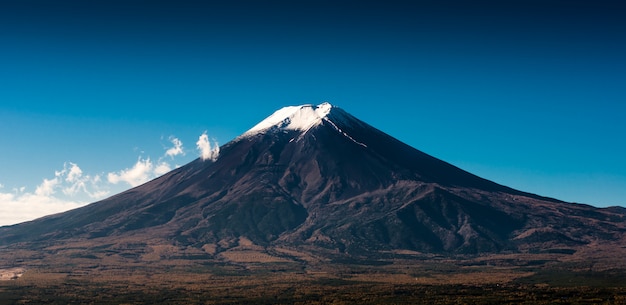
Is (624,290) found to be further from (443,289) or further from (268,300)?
(268,300)

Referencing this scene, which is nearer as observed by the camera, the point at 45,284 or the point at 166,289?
the point at 166,289

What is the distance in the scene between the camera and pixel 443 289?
17850 cm

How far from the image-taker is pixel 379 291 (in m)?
175

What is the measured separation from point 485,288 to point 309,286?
47989 millimetres

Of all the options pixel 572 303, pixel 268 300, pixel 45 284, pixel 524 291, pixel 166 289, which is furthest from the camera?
pixel 45 284

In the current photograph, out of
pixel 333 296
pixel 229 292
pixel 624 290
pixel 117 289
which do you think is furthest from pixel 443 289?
pixel 117 289

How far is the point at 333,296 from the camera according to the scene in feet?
538

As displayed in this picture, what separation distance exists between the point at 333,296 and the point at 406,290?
23748 mm

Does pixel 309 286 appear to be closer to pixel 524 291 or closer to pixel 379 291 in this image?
pixel 379 291

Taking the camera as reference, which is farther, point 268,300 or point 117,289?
point 117,289

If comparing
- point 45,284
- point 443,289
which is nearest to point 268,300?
point 443,289

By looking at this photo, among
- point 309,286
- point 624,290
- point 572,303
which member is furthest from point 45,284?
point 624,290

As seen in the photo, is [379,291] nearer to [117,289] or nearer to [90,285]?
[117,289]

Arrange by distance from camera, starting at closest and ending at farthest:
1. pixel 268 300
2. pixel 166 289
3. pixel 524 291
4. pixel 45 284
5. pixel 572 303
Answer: pixel 572 303, pixel 268 300, pixel 524 291, pixel 166 289, pixel 45 284
